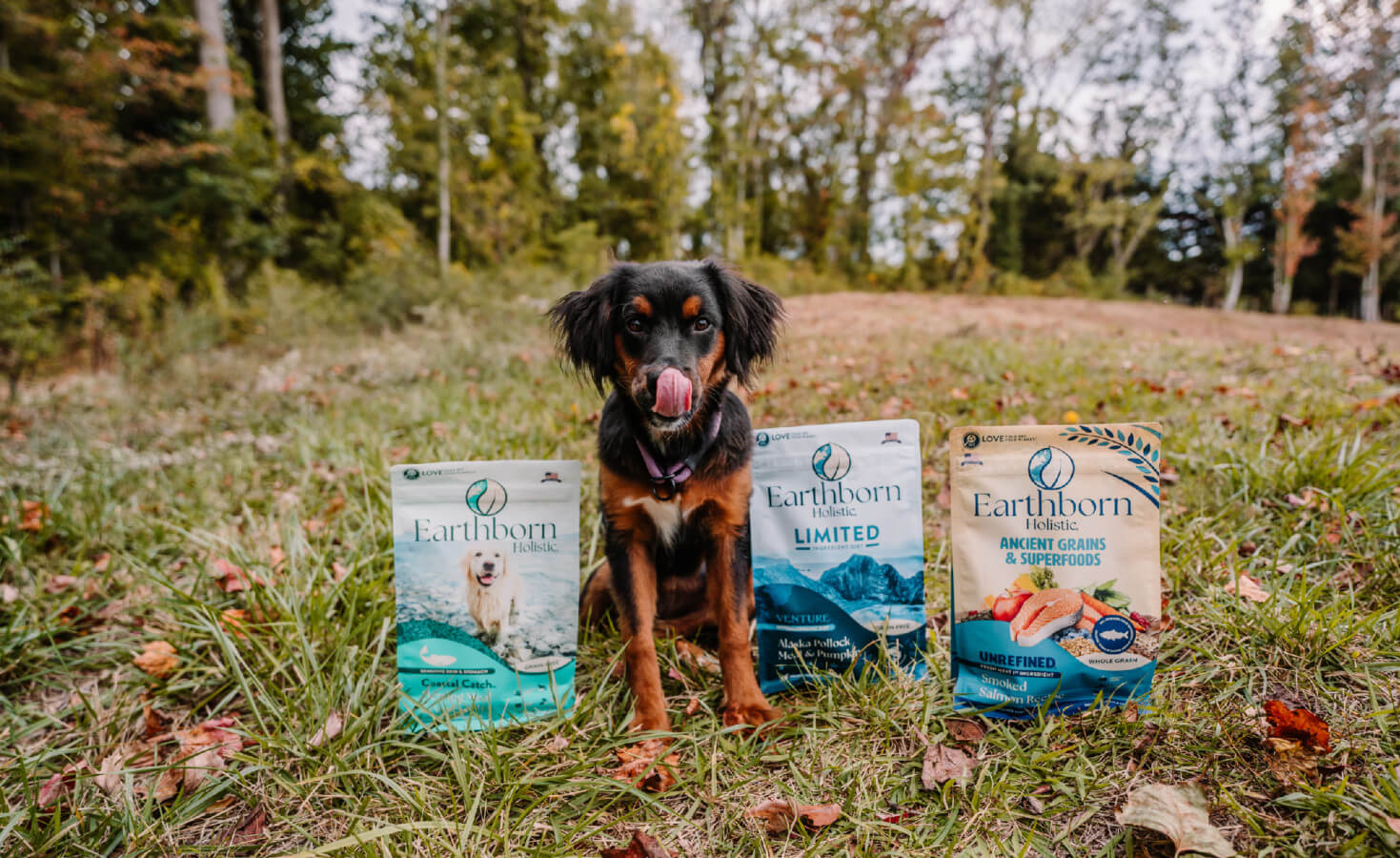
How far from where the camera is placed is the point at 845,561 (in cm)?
190

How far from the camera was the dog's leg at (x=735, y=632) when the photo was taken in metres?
1.83

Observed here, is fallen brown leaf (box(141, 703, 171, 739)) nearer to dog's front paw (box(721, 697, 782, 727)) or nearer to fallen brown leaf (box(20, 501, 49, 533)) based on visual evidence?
fallen brown leaf (box(20, 501, 49, 533))

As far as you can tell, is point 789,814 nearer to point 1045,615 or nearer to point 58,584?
point 1045,615

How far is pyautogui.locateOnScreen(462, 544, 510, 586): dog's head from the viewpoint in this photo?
1.86m

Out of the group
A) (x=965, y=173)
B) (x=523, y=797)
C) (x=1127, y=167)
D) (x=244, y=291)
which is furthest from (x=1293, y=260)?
(x=244, y=291)

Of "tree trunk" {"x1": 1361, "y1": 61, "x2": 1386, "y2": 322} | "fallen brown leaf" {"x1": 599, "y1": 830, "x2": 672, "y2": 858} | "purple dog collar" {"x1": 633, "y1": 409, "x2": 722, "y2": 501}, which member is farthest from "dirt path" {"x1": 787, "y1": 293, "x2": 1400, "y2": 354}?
"tree trunk" {"x1": 1361, "y1": 61, "x2": 1386, "y2": 322}

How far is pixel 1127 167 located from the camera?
2088 cm

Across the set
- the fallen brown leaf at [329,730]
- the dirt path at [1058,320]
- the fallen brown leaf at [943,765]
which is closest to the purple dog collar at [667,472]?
the fallen brown leaf at [943,765]

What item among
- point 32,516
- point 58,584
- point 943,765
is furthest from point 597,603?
point 32,516

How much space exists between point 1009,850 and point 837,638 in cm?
67

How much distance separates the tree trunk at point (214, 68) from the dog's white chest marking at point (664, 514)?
13771mm

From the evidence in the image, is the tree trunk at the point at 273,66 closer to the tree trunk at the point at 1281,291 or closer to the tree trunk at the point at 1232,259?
the tree trunk at the point at 1232,259

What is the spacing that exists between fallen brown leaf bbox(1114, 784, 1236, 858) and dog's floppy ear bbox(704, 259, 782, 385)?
1.49 meters

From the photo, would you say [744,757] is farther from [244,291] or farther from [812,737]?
[244,291]
